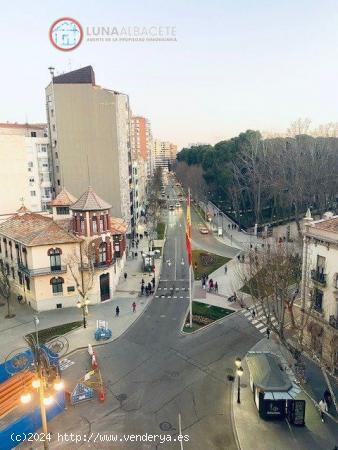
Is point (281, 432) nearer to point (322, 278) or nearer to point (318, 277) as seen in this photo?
point (322, 278)

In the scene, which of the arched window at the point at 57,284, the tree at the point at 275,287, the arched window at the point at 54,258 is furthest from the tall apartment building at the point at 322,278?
the arched window at the point at 57,284

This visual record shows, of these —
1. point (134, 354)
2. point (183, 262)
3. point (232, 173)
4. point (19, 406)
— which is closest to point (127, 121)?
point (232, 173)

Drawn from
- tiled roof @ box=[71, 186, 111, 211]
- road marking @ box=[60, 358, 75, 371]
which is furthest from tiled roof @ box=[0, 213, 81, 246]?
road marking @ box=[60, 358, 75, 371]

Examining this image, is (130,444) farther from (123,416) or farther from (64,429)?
(64,429)

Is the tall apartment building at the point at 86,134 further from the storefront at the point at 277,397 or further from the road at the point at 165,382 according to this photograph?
the storefront at the point at 277,397

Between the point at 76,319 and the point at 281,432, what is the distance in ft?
73.5

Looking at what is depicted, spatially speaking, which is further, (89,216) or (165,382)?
(89,216)

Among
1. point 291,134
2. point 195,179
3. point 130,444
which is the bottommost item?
point 130,444

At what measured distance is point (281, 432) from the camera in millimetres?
20094

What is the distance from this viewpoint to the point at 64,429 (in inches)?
818

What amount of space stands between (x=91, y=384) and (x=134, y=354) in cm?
486

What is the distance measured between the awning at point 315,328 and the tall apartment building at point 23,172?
151ft

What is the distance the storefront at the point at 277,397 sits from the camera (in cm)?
2043

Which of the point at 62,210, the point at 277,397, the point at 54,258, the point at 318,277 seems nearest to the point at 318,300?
the point at 318,277
